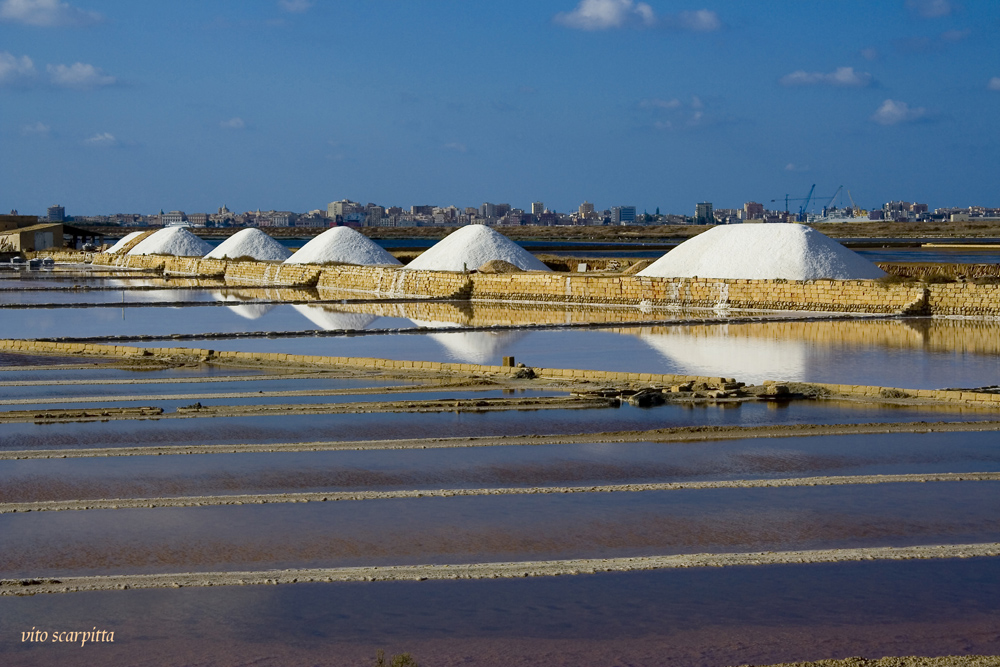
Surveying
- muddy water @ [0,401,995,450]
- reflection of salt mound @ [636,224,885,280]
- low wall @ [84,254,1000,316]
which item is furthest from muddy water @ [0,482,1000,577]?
reflection of salt mound @ [636,224,885,280]

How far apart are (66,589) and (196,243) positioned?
30.8 metres

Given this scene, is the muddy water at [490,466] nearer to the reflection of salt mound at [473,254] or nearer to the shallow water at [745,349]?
the shallow water at [745,349]

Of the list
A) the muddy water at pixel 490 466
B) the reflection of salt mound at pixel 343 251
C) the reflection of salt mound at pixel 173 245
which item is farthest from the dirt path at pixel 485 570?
the reflection of salt mound at pixel 173 245

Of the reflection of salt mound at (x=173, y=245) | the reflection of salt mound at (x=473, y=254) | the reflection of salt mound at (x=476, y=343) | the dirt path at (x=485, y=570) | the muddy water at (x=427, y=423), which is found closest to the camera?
the dirt path at (x=485, y=570)

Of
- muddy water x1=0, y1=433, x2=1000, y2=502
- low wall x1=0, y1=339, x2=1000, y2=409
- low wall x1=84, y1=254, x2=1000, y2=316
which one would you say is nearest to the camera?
muddy water x1=0, y1=433, x2=1000, y2=502

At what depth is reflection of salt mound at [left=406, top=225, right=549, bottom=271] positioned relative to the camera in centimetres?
2061

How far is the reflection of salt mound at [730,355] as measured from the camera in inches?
338

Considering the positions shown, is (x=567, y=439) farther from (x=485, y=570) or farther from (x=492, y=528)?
(x=485, y=570)

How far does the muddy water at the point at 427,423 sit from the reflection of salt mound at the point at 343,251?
1735cm

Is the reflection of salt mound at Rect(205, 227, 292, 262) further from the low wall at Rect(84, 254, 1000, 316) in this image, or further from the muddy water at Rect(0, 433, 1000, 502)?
the muddy water at Rect(0, 433, 1000, 502)

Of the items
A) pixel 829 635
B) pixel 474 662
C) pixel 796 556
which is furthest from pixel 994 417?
pixel 474 662

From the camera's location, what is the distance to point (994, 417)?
6.49m

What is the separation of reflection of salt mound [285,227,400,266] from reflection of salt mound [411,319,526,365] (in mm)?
11063

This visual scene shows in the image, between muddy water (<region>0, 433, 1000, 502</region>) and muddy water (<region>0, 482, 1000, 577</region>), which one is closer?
muddy water (<region>0, 482, 1000, 577</region>)
